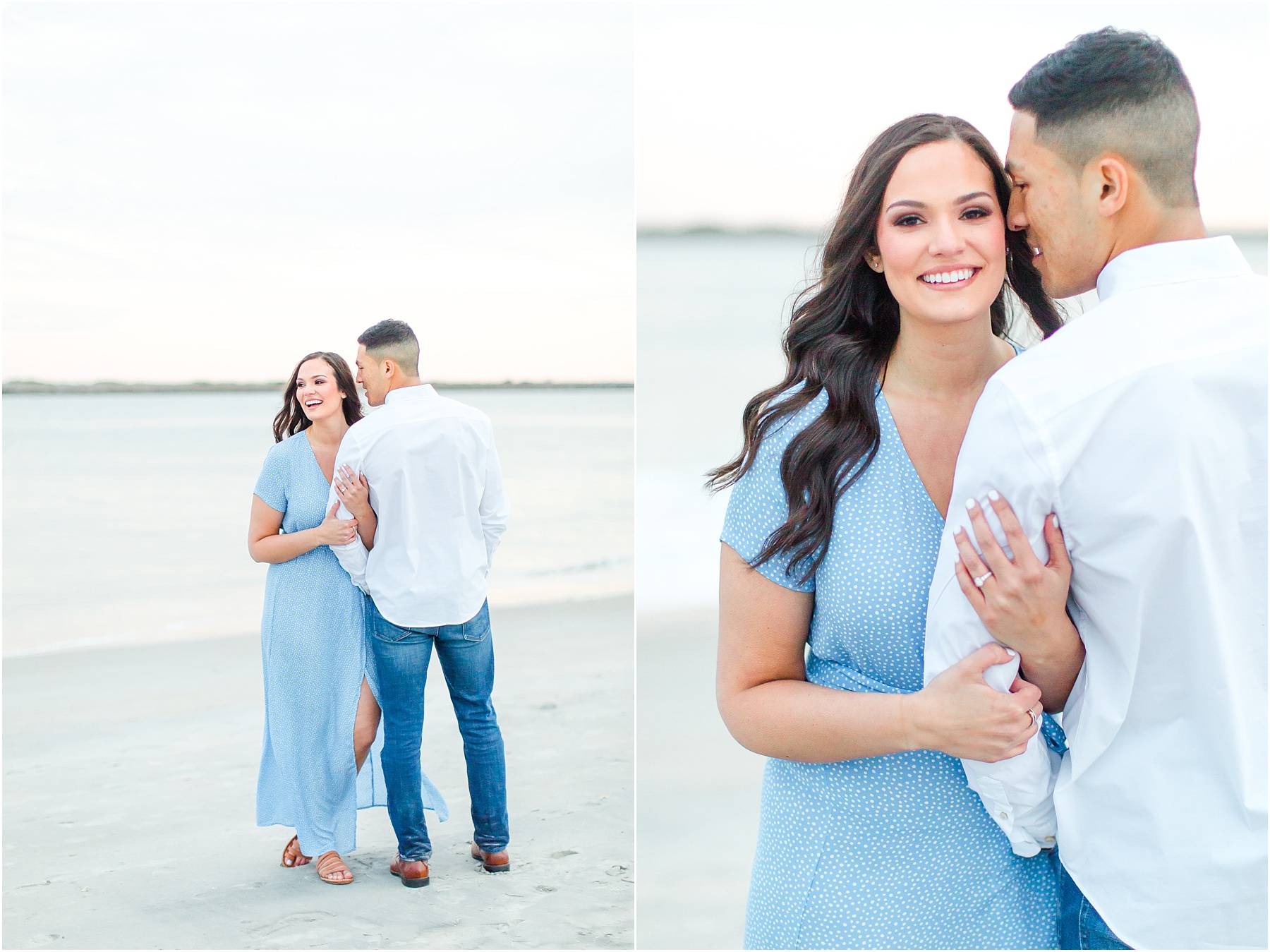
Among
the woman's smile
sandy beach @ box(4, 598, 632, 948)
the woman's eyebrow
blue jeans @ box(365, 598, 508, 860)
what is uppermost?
the woman's eyebrow

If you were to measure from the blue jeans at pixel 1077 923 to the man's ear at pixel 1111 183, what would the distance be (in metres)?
0.96

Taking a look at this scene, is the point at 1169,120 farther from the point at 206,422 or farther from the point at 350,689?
the point at 206,422

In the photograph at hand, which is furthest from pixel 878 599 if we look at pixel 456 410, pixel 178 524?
pixel 178 524

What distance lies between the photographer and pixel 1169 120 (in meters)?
1.42

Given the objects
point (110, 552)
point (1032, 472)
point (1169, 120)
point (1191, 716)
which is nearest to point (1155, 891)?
point (1191, 716)

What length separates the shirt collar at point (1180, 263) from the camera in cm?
138

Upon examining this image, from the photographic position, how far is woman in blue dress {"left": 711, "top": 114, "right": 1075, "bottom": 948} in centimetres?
159

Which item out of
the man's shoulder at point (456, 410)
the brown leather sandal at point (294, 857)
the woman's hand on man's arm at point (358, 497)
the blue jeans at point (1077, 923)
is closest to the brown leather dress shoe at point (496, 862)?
the brown leather sandal at point (294, 857)

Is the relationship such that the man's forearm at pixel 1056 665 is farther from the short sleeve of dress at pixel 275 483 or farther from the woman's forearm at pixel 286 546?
the short sleeve of dress at pixel 275 483

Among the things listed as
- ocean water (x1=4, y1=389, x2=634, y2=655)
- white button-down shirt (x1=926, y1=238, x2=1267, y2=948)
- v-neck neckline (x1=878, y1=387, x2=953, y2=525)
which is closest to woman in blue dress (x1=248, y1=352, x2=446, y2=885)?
v-neck neckline (x1=878, y1=387, x2=953, y2=525)

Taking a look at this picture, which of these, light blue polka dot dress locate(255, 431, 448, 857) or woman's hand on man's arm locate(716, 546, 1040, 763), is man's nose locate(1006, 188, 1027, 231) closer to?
woman's hand on man's arm locate(716, 546, 1040, 763)

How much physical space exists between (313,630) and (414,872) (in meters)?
0.91

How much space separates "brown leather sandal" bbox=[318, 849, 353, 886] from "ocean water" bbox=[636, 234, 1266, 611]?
2.56 metres

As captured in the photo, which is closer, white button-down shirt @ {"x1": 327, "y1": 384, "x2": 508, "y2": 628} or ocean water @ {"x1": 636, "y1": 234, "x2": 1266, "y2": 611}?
white button-down shirt @ {"x1": 327, "y1": 384, "x2": 508, "y2": 628}
